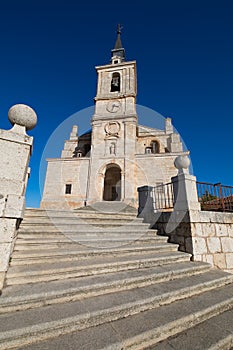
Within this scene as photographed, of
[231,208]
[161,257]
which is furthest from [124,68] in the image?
[161,257]

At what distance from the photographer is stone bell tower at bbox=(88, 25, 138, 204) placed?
601 inches

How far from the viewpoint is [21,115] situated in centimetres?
292

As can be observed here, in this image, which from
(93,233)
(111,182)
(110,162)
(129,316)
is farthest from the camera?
(111,182)

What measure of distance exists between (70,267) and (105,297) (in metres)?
0.77

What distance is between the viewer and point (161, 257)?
11.8 feet

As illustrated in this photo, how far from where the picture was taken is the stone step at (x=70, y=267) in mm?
2414

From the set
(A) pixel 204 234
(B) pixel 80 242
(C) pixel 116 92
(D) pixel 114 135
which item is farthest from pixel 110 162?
(B) pixel 80 242

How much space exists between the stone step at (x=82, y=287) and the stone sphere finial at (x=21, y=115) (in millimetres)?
2673

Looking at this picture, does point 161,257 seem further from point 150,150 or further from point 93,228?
point 150,150

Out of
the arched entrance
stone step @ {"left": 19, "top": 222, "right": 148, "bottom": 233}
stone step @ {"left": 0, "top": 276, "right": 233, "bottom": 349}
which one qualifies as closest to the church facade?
the arched entrance

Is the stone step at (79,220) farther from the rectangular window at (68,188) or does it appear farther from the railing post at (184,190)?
the rectangular window at (68,188)

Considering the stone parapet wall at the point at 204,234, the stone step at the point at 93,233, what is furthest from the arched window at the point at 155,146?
the stone step at the point at 93,233

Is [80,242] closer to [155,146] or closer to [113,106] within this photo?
[113,106]

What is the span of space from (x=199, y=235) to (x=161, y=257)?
1.46 meters
